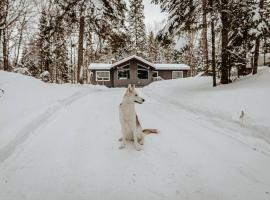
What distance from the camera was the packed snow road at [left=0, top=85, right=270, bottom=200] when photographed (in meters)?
3.90

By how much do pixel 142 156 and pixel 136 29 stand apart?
50601 millimetres

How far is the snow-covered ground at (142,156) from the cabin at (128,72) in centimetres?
3132

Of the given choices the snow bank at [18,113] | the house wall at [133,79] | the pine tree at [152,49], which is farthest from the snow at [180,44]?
the pine tree at [152,49]

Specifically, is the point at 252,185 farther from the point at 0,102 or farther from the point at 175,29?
the point at 175,29

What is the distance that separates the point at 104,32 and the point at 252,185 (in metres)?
21.6

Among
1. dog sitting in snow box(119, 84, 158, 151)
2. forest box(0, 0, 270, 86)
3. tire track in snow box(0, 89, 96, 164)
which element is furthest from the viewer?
forest box(0, 0, 270, 86)

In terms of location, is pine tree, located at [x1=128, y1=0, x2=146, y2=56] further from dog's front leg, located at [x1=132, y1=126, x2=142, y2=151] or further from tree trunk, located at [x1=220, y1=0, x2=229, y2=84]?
dog's front leg, located at [x1=132, y1=126, x2=142, y2=151]

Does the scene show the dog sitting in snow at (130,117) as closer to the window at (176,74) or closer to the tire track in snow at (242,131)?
the tire track in snow at (242,131)

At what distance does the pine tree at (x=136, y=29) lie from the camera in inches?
2095

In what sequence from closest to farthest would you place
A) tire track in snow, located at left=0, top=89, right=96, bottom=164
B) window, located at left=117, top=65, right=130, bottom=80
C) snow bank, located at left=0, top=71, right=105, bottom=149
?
tire track in snow, located at left=0, top=89, right=96, bottom=164 < snow bank, located at left=0, top=71, right=105, bottom=149 < window, located at left=117, top=65, right=130, bottom=80

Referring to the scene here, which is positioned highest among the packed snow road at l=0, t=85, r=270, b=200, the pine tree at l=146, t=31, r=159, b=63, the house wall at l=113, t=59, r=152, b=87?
the pine tree at l=146, t=31, r=159, b=63

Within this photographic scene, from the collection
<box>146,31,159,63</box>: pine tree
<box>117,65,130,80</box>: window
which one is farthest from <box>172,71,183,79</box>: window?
<box>146,31,159,63</box>: pine tree

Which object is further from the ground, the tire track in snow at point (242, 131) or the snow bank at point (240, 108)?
the snow bank at point (240, 108)

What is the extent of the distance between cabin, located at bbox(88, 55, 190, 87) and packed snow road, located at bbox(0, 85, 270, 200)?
3343cm
